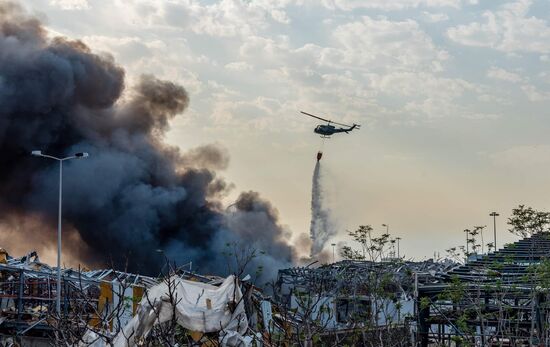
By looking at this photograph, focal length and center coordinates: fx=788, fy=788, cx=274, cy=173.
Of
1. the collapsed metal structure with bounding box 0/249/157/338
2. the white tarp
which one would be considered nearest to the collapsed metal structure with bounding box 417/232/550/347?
the white tarp

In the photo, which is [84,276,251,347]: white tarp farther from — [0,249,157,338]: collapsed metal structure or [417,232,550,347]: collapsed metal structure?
[0,249,157,338]: collapsed metal structure

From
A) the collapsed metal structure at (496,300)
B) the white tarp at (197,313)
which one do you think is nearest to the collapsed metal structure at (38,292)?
the white tarp at (197,313)

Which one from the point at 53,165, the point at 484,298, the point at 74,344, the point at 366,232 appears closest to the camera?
the point at 74,344

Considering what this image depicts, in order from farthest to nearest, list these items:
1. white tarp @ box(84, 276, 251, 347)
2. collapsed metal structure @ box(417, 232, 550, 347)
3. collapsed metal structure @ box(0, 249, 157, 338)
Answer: collapsed metal structure @ box(0, 249, 157, 338) → collapsed metal structure @ box(417, 232, 550, 347) → white tarp @ box(84, 276, 251, 347)

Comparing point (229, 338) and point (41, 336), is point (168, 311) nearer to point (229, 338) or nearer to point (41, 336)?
point (229, 338)

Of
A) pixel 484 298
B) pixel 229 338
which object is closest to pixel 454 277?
pixel 484 298

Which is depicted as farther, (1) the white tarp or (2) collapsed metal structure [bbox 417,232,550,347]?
(2) collapsed metal structure [bbox 417,232,550,347]

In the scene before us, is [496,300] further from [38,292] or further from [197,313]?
[38,292]

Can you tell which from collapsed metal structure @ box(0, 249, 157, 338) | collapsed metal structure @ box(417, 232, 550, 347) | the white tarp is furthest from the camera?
collapsed metal structure @ box(0, 249, 157, 338)
